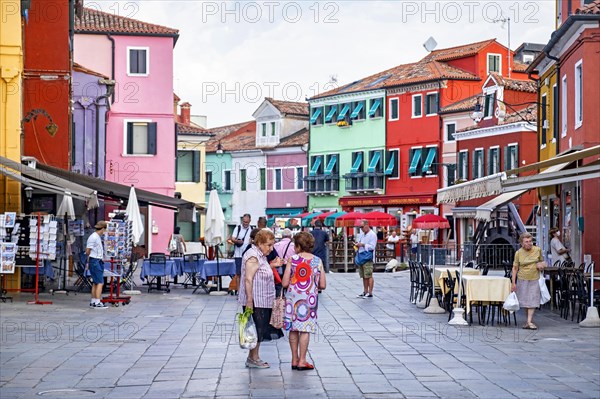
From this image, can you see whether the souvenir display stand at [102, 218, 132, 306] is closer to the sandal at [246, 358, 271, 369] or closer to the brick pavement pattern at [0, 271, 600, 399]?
the brick pavement pattern at [0, 271, 600, 399]

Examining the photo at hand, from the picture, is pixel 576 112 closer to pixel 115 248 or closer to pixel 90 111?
pixel 115 248

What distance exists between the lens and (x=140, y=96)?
170 ft

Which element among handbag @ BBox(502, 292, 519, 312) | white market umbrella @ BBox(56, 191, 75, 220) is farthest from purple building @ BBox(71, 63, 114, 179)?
handbag @ BBox(502, 292, 519, 312)

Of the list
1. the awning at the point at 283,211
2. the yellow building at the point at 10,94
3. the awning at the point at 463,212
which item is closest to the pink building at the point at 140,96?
the awning at the point at 463,212

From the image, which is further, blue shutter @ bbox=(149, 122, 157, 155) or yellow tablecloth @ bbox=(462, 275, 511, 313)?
blue shutter @ bbox=(149, 122, 157, 155)

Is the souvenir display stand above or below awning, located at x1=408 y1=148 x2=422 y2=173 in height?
below

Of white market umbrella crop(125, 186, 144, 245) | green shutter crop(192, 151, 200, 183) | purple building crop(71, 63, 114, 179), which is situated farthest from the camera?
green shutter crop(192, 151, 200, 183)

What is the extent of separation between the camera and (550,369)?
12.5 metres

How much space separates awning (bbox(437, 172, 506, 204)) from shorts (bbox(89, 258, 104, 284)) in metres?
7.33

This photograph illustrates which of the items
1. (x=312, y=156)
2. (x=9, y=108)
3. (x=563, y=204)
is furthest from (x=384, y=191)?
(x=9, y=108)

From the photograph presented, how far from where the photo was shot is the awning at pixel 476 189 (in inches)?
877

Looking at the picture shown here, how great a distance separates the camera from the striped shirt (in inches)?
497

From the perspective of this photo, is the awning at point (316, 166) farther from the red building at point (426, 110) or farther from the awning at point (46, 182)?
the awning at point (46, 182)

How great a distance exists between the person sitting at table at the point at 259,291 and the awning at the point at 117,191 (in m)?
14.4
